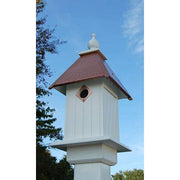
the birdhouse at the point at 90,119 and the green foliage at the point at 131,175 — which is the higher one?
the birdhouse at the point at 90,119

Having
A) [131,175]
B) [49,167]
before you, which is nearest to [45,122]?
[49,167]

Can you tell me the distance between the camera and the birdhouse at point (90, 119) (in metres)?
2.99

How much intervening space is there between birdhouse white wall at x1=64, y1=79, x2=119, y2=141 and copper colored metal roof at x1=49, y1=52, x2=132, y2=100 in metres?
0.12

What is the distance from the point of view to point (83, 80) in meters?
3.21

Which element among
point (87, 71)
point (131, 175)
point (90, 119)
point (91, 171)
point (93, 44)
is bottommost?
point (131, 175)

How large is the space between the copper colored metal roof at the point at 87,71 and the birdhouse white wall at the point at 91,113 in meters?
0.12

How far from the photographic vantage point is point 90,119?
3123 millimetres

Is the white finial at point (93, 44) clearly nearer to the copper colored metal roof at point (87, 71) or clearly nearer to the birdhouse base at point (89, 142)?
the copper colored metal roof at point (87, 71)

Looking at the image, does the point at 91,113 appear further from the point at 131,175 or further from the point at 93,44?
the point at 131,175

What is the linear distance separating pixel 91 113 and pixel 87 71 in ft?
1.76

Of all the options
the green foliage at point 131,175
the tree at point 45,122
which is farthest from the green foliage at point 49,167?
the green foliage at point 131,175
